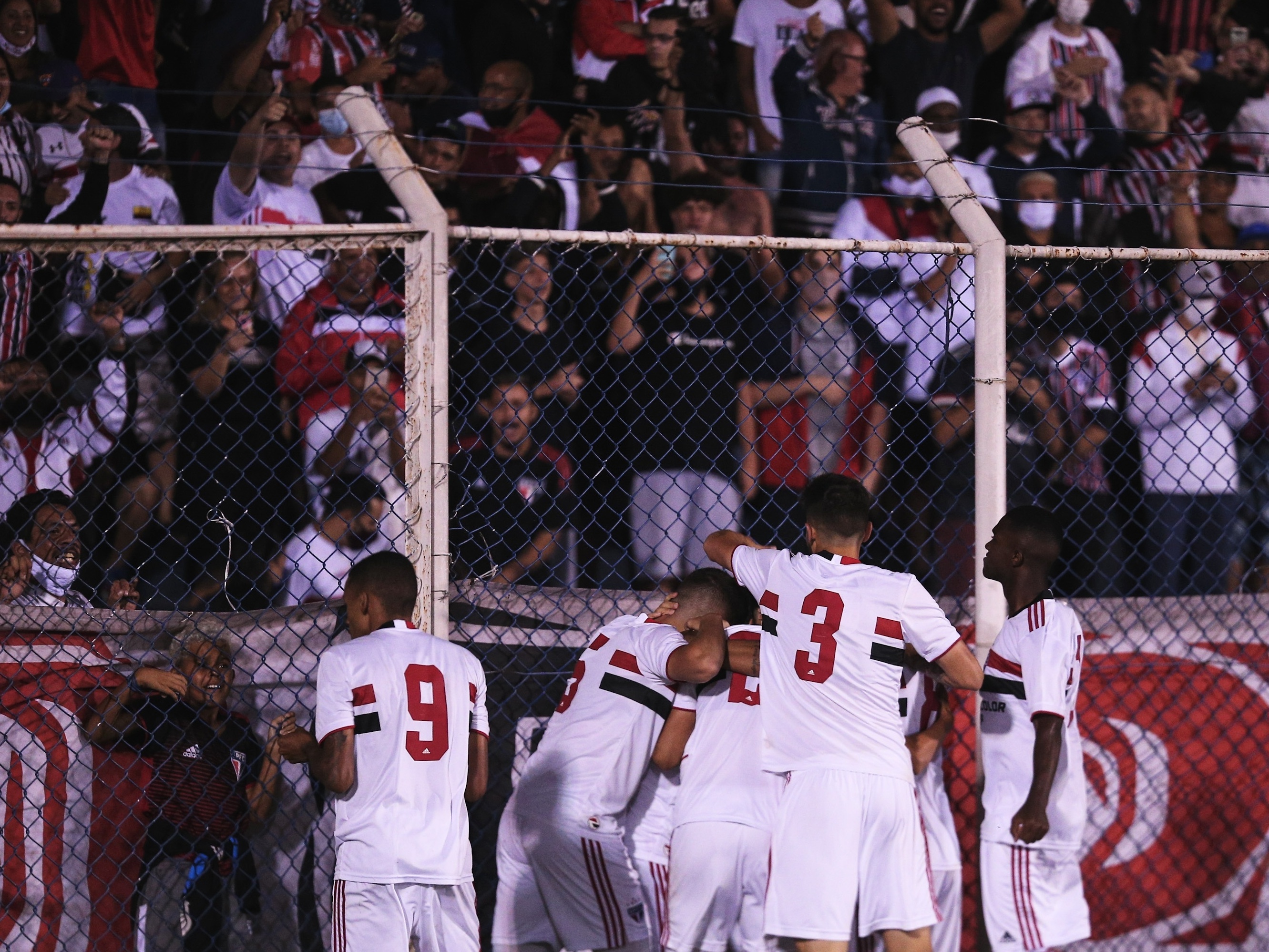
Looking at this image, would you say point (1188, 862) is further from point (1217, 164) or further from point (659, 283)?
point (1217, 164)

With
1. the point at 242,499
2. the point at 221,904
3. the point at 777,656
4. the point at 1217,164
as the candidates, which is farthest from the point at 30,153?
the point at 1217,164

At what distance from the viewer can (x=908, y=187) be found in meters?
7.64

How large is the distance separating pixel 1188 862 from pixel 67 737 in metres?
3.99

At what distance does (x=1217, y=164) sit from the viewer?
8703 millimetres

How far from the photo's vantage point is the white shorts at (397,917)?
3844 mm

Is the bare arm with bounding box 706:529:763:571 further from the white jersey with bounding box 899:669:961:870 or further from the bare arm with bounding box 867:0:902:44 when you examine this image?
the bare arm with bounding box 867:0:902:44

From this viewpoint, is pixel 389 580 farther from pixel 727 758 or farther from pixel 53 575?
A: pixel 53 575

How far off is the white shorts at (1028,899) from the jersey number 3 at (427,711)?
1918 millimetres

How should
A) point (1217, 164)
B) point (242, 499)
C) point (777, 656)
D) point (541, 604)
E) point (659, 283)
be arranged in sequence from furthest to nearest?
point (1217, 164)
point (659, 283)
point (242, 499)
point (541, 604)
point (777, 656)

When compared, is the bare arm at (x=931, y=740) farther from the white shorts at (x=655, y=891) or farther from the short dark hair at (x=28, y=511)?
the short dark hair at (x=28, y=511)

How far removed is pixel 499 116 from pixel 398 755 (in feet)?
14.5

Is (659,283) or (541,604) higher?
(659,283)

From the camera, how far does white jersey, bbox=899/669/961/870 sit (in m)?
4.70

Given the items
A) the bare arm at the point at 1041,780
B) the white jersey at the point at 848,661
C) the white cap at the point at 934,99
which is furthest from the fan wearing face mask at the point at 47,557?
the white cap at the point at 934,99
